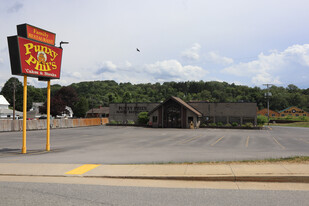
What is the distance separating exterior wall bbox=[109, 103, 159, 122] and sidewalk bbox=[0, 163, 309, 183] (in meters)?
49.9

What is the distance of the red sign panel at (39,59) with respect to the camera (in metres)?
15.6

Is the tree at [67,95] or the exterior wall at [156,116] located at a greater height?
the tree at [67,95]

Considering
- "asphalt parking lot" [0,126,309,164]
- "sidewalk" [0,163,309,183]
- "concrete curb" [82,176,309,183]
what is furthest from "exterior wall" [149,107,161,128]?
"concrete curb" [82,176,309,183]

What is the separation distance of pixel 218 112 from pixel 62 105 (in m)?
60.7

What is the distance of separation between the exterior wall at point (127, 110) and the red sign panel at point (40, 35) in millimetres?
43695

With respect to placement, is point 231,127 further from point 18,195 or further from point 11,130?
point 18,195

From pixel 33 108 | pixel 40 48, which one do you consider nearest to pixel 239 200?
pixel 40 48

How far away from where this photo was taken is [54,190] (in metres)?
7.77

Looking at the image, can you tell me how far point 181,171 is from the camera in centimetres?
985

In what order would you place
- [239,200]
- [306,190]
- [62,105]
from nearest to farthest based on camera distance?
[239,200] < [306,190] < [62,105]

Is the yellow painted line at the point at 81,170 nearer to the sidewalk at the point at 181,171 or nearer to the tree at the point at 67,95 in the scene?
the sidewalk at the point at 181,171

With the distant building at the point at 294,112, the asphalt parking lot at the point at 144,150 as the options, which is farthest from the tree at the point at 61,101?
the distant building at the point at 294,112

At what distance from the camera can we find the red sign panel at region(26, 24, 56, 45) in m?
16.2

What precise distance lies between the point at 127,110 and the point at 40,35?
4644 centimetres
